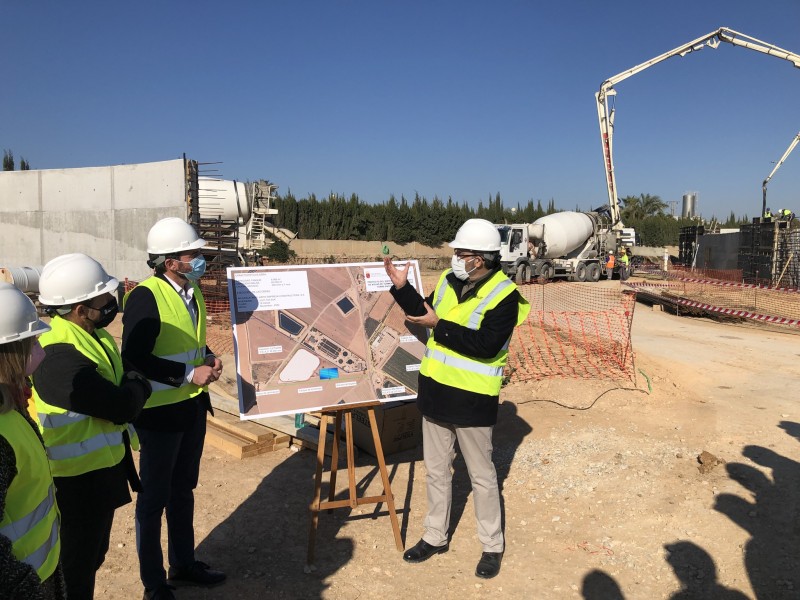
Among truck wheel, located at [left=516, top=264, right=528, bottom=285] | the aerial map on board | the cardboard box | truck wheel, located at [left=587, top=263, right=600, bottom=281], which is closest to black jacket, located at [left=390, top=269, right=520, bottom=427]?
the aerial map on board

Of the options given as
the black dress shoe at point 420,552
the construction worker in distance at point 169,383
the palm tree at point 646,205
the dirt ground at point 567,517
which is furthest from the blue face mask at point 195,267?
the palm tree at point 646,205

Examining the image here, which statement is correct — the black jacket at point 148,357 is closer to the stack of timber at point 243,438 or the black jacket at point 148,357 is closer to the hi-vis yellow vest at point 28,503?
Answer: the hi-vis yellow vest at point 28,503

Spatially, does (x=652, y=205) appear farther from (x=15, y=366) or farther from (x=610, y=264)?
(x=15, y=366)

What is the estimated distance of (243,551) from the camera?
4.08 metres

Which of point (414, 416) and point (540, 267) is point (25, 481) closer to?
point (414, 416)

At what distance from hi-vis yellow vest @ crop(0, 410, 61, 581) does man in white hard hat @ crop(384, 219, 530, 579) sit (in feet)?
7.66

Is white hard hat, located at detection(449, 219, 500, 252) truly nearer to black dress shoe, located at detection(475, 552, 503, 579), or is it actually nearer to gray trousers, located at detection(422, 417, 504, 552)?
gray trousers, located at detection(422, 417, 504, 552)

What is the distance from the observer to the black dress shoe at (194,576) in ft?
11.8

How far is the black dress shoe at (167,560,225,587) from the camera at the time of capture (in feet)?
11.8

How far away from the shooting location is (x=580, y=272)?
26188 mm

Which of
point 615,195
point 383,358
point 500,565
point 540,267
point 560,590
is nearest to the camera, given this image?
point 560,590

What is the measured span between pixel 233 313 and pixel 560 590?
8.93 ft

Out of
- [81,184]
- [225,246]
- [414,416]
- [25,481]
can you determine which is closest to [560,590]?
[414,416]

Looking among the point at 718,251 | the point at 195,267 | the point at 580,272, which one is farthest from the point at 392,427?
the point at 718,251
